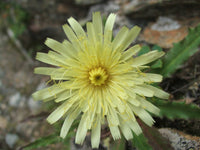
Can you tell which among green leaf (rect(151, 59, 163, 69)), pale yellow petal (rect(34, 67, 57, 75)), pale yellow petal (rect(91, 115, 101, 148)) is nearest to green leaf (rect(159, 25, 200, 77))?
green leaf (rect(151, 59, 163, 69))

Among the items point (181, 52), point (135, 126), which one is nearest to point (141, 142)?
point (135, 126)

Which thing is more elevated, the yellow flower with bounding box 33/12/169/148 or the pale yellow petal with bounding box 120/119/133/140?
the yellow flower with bounding box 33/12/169/148

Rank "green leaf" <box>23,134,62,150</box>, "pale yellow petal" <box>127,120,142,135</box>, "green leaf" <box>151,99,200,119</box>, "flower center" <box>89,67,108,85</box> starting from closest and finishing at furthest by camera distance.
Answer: "green leaf" <box>151,99,200,119</box>
"pale yellow petal" <box>127,120,142,135</box>
"flower center" <box>89,67,108,85</box>
"green leaf" <box>23,134,62,150</box>

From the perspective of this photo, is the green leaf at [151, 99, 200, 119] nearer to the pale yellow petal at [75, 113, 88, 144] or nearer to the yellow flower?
the yellow flower

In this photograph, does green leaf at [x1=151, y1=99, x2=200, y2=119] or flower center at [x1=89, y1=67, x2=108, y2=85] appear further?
flower center at [x1=89, y1=67, x2=108, y2=85]

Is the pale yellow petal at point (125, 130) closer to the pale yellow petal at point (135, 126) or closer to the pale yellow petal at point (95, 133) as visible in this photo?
A: the pale yellow petal at point (135, 126)

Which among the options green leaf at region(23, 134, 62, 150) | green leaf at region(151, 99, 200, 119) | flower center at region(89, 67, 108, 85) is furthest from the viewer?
green leaf at region(23, 134, 62, 150)

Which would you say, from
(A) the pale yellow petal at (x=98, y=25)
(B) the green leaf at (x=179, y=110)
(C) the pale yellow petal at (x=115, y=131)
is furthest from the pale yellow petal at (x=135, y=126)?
(A) the pale yellow petal at (x=98, y=25)
